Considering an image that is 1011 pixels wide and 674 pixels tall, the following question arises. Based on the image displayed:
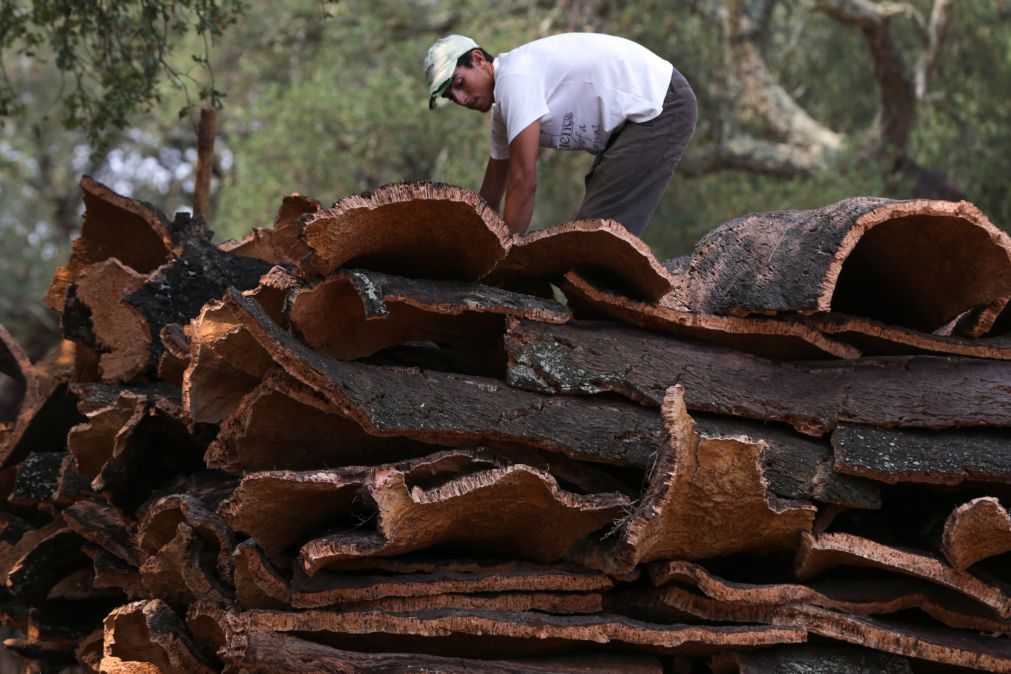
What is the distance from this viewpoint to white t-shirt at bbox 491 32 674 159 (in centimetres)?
461

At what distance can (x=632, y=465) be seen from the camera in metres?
3.35

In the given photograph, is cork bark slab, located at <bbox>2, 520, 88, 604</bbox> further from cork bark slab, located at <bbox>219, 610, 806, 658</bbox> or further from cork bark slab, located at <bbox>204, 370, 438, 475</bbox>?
cork bark slab, located at <bbox>219, 610, 806, 658</bbox>

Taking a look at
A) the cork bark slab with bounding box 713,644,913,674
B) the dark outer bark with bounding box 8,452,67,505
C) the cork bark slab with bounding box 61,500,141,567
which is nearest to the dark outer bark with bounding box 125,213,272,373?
the cork bark slab with bounding box 61,500,141,567

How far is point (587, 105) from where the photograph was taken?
4.77 meters

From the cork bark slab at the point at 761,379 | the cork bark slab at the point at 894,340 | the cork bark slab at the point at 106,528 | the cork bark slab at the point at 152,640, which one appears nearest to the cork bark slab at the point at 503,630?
the cork bark slab at the point at 152,640

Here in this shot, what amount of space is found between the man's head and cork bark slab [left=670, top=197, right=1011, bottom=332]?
1361mm

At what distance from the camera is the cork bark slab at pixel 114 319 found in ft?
14.3

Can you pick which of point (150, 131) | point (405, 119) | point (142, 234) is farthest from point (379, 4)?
point (142, 234)

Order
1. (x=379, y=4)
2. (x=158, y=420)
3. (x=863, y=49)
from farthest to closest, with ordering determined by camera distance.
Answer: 1. (x=863, y=49)
2. (x=379, y=4)
3. (x=158, y=420)

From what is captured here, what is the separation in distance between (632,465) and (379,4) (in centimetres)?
1490

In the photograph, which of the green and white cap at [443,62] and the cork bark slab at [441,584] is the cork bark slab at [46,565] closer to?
the cork bark slab at [441,584]

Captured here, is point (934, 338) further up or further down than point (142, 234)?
further down

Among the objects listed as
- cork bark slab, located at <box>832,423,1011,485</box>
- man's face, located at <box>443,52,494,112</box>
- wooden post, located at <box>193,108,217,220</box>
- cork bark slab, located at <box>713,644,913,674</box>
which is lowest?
cork bark slab, located at <box>713,644,913,674</box>

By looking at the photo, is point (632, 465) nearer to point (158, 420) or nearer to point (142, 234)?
point (158, 420)
